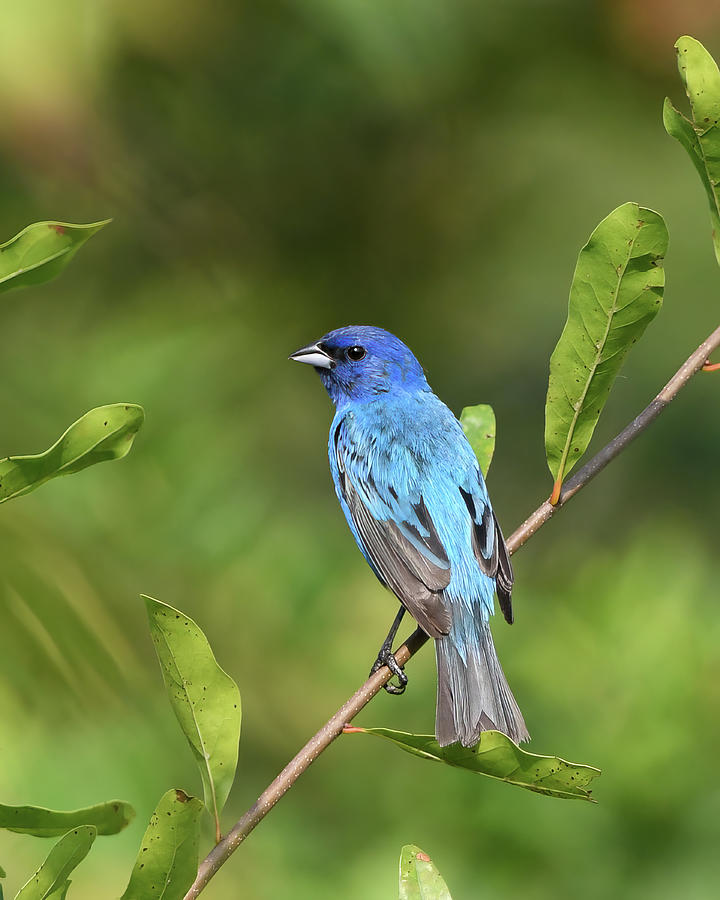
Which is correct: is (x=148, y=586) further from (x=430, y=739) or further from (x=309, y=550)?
(x=430, y=739)

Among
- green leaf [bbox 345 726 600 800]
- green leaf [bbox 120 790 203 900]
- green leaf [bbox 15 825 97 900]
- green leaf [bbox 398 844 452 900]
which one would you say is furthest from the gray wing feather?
green leaf [bbox 15 825 97 900]

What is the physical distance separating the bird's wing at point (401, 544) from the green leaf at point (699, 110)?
3.82 feet

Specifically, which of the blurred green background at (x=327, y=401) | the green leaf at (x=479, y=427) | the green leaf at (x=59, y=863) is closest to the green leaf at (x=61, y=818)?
the green leaf at (x=59, y=863)

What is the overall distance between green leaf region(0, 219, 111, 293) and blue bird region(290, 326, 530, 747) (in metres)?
1.06

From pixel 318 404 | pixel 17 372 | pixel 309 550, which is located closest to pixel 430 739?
pixel 309 550

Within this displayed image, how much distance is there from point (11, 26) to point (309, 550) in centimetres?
227

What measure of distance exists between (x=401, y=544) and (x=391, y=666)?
62 centimetres

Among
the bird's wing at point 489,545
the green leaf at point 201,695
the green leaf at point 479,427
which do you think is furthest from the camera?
the bird's wing at point 489,545

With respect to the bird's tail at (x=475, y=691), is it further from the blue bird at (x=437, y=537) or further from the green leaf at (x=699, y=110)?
the green leaf at (x=699, y=110)

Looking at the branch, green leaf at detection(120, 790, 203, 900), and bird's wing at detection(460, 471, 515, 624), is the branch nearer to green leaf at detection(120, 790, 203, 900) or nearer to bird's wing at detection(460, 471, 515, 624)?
green leaf at detection(120, 790, 203, 900)

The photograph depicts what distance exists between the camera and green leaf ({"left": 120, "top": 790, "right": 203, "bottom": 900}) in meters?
1.42

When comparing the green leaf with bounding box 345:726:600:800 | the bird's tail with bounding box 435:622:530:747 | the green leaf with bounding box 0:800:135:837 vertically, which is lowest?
the bird's tail with bounding box 435:622:530:747

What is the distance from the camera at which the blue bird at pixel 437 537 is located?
241 centimetres

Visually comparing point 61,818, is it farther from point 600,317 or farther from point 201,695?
point 600,317
